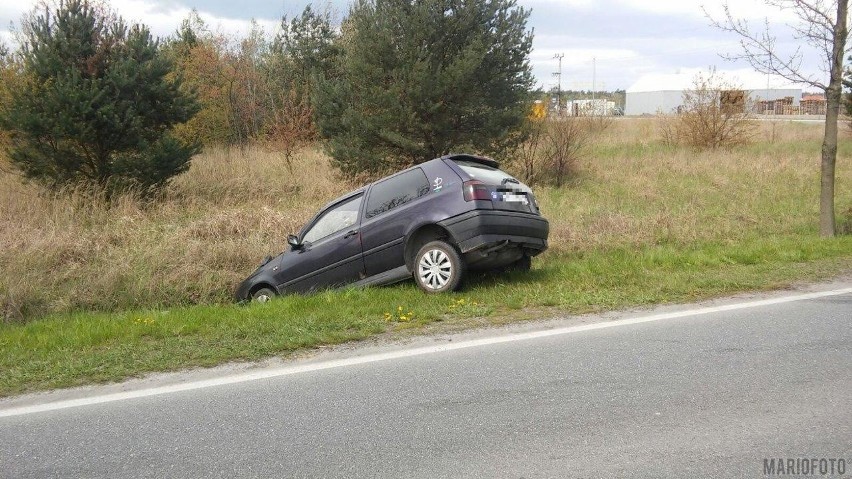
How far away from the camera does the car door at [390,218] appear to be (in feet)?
25.6

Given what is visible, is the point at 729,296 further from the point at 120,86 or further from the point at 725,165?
the point at 725,165

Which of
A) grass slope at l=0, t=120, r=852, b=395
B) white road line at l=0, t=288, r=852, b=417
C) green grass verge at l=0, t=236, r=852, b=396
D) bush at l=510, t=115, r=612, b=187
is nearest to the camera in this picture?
white road line at l=0, t=288, r=852, b=417

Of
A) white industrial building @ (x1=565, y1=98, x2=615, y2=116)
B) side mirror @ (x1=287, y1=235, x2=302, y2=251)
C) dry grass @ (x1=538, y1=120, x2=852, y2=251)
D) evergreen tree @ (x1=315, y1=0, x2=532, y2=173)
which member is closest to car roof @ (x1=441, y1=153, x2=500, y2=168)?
side mirror @ (x1=287, y1=235, x2=302, y2=251)

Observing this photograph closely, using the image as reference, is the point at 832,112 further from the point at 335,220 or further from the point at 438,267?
the point at 335,220

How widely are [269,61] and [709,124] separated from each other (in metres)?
23.5

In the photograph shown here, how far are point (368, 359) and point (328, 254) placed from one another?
128 inches

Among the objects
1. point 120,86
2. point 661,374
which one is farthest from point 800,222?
point 120,86

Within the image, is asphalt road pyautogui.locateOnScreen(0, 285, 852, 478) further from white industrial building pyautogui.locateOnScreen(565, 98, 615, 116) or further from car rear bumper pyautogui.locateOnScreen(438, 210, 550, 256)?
white industrial building pyautogui.locateOnScreen(565, 98, 615, 116)

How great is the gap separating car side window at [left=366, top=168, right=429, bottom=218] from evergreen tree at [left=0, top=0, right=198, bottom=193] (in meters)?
8.84

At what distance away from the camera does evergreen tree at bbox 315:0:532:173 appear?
16.3 meters

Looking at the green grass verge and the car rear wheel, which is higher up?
the green grass verge

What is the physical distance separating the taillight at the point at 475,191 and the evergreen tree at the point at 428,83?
8.98 m

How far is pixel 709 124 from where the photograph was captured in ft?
85.4

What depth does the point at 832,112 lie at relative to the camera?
34.7ft
